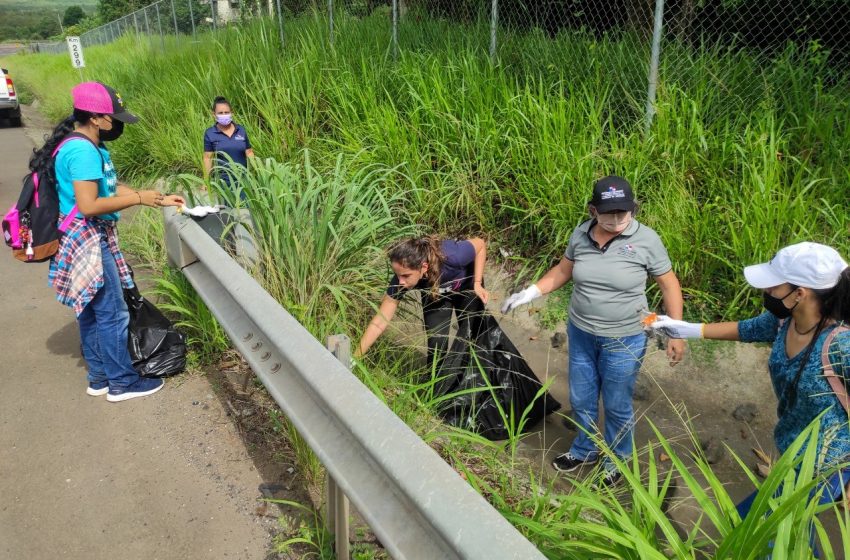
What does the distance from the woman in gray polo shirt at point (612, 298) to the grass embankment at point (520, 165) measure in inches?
17.1

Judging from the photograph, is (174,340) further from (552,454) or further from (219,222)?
(552,454)

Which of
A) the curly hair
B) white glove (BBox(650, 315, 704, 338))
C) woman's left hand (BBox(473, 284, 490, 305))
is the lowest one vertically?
woman's left hand (BBox(473, 284, 490, 305))

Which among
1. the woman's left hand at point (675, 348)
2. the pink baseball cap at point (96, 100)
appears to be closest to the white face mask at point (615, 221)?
Answer: the woman's left hand at point (675, 348)

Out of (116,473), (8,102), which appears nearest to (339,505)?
(116,473)

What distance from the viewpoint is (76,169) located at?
341 cm

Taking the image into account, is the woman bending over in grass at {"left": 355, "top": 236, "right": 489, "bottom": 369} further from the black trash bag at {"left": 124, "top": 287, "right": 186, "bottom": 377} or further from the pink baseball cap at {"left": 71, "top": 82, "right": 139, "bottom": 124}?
the pink baseball cap at {"left": 71, "top": 82, "right": 139, "bottom": 124}

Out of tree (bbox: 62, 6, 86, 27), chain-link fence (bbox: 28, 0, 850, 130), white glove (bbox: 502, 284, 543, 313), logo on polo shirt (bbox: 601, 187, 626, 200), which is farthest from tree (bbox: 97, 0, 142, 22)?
logo on polo shirt (bbox: 601, 187, 626, 200)

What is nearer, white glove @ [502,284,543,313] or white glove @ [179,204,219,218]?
white glove @ [179,204,219,218]

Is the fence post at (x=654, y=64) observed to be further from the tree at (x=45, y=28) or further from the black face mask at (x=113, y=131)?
the tree at (x=45, y=28)

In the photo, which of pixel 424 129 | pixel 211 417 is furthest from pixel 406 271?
pixel 424 129

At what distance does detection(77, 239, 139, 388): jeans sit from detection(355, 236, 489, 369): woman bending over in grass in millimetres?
1221

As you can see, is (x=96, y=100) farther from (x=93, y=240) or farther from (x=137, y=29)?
(x=137, y=29)

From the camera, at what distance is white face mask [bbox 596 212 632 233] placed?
11.4 ft

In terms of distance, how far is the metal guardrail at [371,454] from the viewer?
58.0 inches
